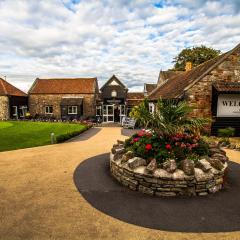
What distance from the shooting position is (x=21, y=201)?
21.1 feet

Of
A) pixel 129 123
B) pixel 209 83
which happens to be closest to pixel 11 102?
pixel 129 123

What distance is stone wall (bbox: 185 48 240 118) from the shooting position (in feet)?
56.8

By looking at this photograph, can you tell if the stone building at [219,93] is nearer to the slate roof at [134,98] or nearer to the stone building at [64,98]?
the slate roof at [134,98]

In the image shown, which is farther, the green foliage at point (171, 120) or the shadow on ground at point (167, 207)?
the green foliage at point (171, 120)

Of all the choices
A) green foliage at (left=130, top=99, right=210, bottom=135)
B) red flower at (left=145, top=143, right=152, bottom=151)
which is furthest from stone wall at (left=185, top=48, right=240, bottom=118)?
red flower at (left=145, top=143, right=152, bottom=151)

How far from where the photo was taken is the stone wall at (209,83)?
1731 cm

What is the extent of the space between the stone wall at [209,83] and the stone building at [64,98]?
23224 millimetres

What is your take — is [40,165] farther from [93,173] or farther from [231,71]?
[231,71]

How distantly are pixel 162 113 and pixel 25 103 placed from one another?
3629cm

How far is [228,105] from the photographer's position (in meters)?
17.9

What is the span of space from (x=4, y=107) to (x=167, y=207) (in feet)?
119

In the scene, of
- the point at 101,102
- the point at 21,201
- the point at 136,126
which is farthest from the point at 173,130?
the point at 101,102

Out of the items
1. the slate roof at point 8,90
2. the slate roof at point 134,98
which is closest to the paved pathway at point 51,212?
the slate roof at point 134,98

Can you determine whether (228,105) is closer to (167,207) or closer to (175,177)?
(175,177)
